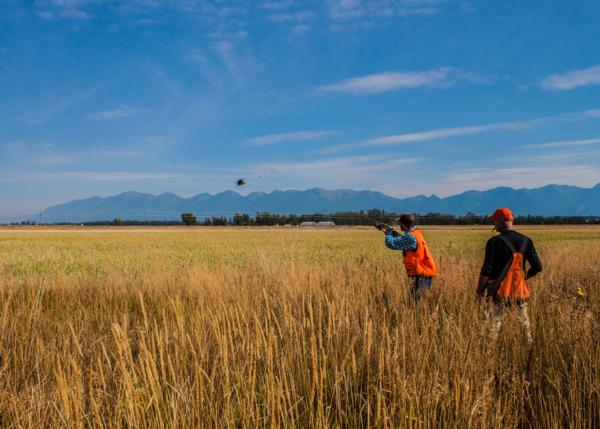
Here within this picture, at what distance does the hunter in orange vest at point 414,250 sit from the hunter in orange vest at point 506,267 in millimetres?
1297

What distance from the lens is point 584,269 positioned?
11.6 m

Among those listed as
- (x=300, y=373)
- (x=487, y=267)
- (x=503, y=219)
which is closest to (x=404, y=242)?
(x=487, y=267)

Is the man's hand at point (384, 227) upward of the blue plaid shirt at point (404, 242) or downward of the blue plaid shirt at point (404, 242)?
upward

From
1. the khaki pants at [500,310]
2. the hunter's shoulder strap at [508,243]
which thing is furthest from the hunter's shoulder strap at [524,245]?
the khaki pants at [500,310]

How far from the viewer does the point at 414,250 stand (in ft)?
22.3

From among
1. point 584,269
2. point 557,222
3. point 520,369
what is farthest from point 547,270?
point 557,222

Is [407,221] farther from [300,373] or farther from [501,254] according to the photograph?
[300,373]

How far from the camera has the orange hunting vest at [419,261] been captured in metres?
6.77

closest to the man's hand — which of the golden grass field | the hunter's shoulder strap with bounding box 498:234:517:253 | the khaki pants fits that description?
the golden grass field

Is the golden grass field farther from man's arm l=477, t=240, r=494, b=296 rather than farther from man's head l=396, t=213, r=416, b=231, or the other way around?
man's head l=396, t=213, r=416, b=231

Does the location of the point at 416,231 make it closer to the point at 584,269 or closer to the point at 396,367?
the point at 396,367

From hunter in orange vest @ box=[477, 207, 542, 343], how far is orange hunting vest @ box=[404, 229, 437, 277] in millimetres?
1328

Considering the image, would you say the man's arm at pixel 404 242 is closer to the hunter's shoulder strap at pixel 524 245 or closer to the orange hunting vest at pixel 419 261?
the orange hunting vest at pixel 419 261

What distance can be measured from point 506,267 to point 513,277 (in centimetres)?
19
